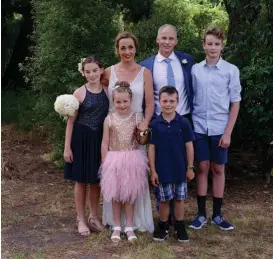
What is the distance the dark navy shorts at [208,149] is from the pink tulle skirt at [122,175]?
1.77ft

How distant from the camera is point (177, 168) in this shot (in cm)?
411

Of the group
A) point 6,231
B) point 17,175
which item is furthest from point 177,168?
point 17,175

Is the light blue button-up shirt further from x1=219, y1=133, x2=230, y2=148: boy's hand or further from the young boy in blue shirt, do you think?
the young boy in blue shirt

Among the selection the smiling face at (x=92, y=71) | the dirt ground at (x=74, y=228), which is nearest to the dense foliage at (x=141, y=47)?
the dirt ground at (x=74, y=228)

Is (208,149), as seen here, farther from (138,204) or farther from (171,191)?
(138,204)

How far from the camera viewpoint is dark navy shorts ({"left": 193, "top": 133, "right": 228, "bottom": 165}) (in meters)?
4.43

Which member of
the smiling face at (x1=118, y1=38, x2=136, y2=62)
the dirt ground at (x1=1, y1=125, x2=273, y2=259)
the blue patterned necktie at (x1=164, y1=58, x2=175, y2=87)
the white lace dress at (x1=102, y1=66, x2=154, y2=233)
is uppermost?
the smiling face at (x1=118, y1=38, x2=136, y2=62)

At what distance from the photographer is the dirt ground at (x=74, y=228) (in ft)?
13.5

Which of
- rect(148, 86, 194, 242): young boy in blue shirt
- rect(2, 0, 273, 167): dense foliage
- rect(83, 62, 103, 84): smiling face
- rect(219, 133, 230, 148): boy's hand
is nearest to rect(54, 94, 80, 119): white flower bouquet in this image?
rect(83, 62, 103, 84): smiling face

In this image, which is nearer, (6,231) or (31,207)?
(6,231)

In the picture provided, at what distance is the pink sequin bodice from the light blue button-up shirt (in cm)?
59

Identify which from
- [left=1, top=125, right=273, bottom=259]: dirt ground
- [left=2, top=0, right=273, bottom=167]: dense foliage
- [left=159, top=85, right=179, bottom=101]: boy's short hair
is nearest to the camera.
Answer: [left=159, top=85, right=179, bottom=101]: boy's short hair

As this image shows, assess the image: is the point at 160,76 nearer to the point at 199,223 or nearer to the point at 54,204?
the point at 199,223

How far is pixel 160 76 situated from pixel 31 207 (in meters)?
2.20
